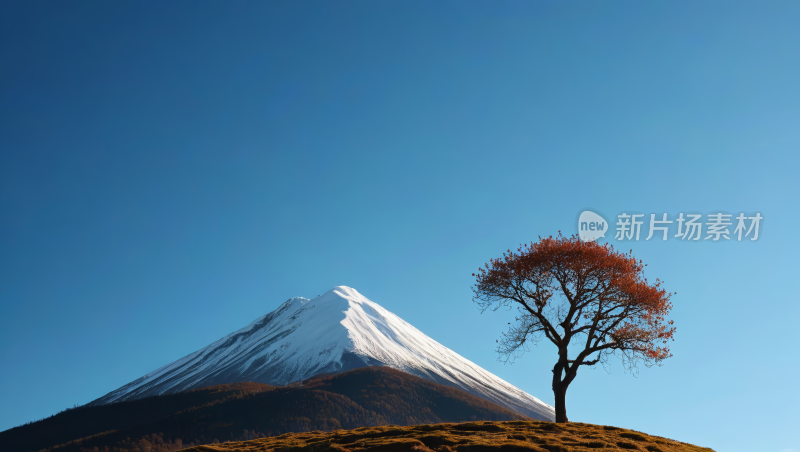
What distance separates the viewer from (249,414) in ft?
359

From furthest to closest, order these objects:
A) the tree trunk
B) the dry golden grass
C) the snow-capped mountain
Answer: the snow-capped mountain → the tree trunk → the dry golden grass

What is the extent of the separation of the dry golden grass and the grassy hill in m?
80.0

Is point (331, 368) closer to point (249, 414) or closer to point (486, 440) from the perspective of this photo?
point (249, 414)

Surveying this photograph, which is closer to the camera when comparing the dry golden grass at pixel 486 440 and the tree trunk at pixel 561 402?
the dry golden grass at pixel 486 440

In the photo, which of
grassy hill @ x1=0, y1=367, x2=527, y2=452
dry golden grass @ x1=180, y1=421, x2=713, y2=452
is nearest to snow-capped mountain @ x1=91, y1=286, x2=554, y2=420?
grassy hill @ x1=0, y1=367, x2=527, y2=452

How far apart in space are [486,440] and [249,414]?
3918 inches

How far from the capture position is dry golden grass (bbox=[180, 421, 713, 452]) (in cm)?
2114

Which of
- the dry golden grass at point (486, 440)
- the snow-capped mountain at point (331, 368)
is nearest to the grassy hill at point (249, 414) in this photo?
the snow-capped mountain at point (331, 368)

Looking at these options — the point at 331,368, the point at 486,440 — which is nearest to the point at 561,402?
the point at 486,440

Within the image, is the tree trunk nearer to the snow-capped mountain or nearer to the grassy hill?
the grassy hill

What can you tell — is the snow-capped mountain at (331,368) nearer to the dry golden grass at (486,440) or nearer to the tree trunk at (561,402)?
the tree trunk at (561,402)

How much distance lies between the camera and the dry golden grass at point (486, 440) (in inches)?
832

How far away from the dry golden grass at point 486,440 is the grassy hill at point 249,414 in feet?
262

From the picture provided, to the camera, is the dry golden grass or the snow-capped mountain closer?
the dry golden grass
